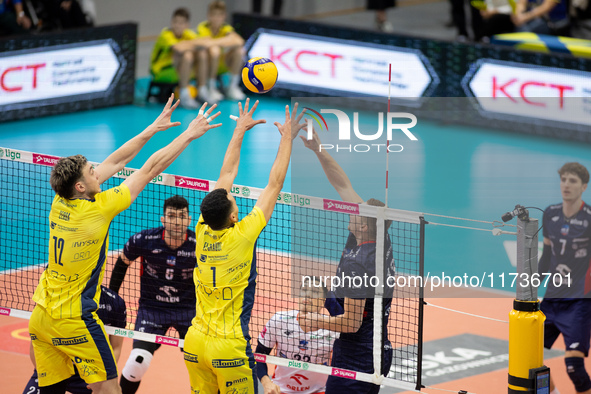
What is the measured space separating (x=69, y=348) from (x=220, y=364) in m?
1.33

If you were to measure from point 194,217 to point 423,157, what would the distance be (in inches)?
222

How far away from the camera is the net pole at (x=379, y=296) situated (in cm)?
696

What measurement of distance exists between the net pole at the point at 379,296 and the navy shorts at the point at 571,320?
2338mm

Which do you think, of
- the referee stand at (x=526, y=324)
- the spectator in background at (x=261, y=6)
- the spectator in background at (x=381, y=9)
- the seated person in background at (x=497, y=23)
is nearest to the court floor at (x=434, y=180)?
the referee stand at (x=526, y=324)

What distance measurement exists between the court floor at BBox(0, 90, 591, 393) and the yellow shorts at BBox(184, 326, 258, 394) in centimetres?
153

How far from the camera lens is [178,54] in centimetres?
1970

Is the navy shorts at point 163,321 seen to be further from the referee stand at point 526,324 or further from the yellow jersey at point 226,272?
the referee stand at point 526,324

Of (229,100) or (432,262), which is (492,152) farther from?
(229,100)

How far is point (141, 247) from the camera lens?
844cm

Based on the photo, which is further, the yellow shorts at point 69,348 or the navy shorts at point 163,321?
the navy shorts at point 163,321

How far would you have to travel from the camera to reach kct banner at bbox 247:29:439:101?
60.8 ft

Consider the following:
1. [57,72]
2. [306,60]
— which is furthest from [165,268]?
[306,60]

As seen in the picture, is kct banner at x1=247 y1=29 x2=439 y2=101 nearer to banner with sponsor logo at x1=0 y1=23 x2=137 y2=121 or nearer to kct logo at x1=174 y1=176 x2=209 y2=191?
banner with sponsor logo at x1=0 y1=23 x2=137 y2=121

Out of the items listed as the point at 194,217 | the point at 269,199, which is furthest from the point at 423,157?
the point at 269,199
